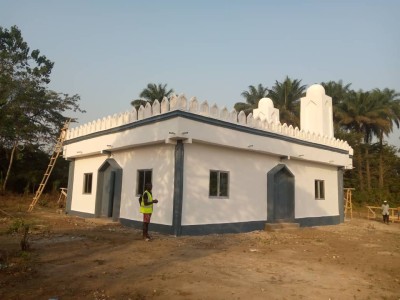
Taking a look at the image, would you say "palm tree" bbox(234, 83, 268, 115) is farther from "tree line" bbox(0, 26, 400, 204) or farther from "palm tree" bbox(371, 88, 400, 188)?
"palm tree" bbox(371, 88, 400, 188)

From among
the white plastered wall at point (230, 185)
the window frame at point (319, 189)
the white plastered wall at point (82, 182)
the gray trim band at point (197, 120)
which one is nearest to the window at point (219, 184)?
the white plastered wall at point (230, 185)

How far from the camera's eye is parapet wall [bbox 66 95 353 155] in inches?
432

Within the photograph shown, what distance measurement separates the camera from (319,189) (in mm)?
16625

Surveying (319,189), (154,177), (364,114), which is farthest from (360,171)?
(154,177)

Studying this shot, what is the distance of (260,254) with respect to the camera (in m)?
8.45

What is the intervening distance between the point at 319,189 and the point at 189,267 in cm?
1157

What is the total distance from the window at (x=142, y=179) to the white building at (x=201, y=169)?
4cm

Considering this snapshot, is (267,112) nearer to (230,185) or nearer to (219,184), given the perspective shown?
(230,185)

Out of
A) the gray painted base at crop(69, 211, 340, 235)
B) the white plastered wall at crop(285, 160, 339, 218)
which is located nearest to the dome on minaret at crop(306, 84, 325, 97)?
the white plastered wall at crop(285, 160, 339, 218)

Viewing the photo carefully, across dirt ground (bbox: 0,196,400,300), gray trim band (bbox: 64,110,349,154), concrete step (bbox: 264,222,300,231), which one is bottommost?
dirt ground (bbox: 0,196,400,300)

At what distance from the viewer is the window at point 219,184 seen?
1162cm

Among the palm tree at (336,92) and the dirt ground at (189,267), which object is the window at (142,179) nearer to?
the dirt ground at (189,267)

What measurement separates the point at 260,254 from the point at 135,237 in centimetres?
372

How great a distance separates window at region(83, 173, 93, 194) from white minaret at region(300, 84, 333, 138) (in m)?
11.1
